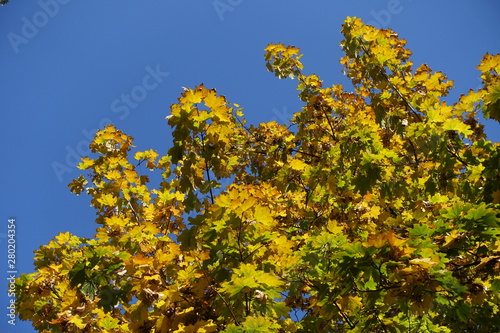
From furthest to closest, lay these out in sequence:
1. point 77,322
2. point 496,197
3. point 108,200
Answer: point 108,200 → point 77,322 → point 496,197

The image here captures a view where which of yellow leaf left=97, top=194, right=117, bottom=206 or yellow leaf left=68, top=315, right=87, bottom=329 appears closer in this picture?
yellow leaf left=68, top=315, right=87, bottom=329

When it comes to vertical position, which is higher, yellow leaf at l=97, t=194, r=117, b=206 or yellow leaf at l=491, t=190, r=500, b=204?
yellow leaf at l=97, t=194, r=117, b=206

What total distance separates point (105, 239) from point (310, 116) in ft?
11.8

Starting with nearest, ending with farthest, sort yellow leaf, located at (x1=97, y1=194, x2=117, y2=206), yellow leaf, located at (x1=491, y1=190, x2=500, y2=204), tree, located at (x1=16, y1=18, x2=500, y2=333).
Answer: tree, located at (x1=16, y1=18, x2=500, y2=333) → yellow leaf, located at (x1=491, y1=190, x2=500, y2=204) → yellow leaf, located at (x1=97, y1=194, x2=117, y2=206)

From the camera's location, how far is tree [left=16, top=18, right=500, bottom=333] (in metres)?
2.56

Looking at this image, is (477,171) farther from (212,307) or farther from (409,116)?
(212,307)

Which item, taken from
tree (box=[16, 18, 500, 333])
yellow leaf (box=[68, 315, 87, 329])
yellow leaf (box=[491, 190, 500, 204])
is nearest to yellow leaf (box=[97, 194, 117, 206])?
tree (box=[16, 18, 500, 333])

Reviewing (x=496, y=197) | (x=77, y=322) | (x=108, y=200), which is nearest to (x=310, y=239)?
(x=496, y=197)

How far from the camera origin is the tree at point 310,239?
2.56 meters

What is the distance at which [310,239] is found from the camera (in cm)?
362

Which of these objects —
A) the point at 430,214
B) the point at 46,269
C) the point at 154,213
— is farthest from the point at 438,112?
the point at 46,269

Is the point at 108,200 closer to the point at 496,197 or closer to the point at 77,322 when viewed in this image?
the point at 77,322

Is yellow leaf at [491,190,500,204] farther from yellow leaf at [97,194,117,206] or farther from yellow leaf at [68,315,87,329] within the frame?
yellow leaf at [97,194,117,206]

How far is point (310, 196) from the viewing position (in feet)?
17.0
